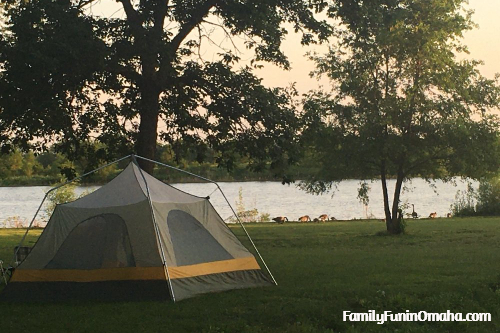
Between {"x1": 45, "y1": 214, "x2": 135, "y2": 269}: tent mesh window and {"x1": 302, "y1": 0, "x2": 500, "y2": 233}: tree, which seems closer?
{"x1": 45, "y1": 214, "x2": 135, "y2": 269}: tent mesh window

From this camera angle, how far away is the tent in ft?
33.6

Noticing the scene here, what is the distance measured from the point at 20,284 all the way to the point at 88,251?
3.79 feet

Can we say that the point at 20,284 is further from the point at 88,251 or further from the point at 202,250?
the point at 202,250

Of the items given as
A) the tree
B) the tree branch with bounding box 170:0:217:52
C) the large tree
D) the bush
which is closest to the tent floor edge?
the large tree

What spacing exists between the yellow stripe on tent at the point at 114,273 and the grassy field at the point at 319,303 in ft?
1.57

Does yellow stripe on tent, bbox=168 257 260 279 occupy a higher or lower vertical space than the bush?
lower

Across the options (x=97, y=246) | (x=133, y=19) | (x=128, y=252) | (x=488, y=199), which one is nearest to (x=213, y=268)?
(x=128, y=252)

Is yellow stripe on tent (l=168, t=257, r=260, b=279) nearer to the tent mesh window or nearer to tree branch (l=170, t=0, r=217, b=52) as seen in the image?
the tent mesh window

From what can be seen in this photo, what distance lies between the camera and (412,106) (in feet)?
70.7

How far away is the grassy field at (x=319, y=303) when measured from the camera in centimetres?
863

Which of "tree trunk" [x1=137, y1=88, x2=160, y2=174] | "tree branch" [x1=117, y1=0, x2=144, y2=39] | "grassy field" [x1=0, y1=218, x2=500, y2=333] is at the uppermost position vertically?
"tree branch" [x1=117, y1=0, x2=144, y2=39]

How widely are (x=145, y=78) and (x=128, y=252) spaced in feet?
17.9

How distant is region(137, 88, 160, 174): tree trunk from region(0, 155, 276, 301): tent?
4.23 metres

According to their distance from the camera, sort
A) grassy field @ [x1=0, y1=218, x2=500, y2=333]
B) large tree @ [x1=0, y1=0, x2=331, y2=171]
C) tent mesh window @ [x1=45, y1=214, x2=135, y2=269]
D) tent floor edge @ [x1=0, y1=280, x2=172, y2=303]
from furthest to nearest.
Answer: large tree @ [x1=0, y1=0, x2=331, y2=171]
tent mesh window @ [x1=45, y1=214, x2=135, y2=269]
tent floor edge @ [x1=0, y1=280, x2=172, y2=303]
grassy field @ [x1=0, y1=218, x2=500, y2=333]
